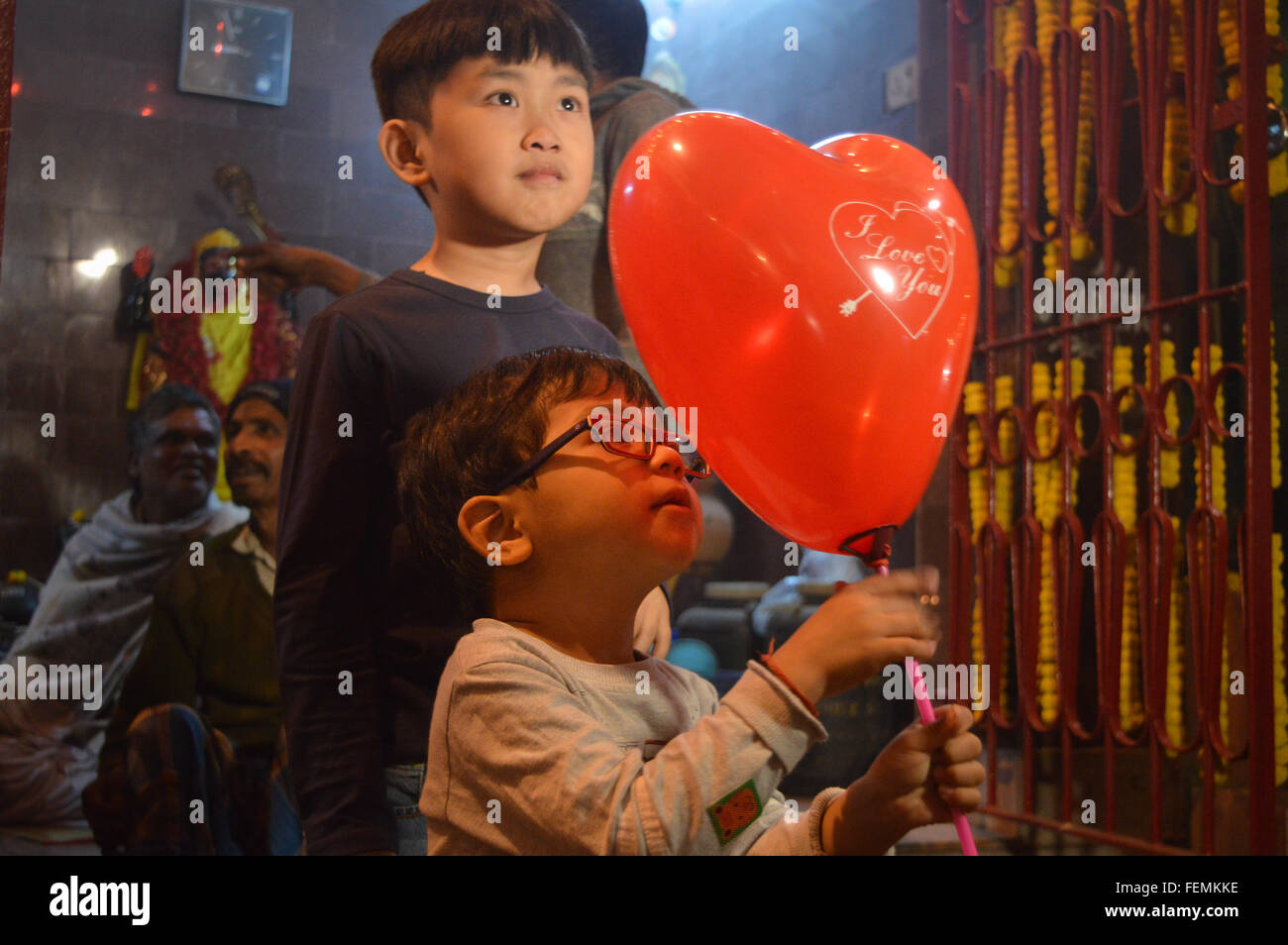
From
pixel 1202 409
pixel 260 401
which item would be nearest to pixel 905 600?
pixel 1202 409

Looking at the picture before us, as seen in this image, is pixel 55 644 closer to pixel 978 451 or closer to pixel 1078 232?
pixel 978 451

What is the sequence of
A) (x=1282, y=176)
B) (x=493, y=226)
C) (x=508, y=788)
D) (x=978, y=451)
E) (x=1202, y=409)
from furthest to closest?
(x=978, y=451) < (x=1282, y=176) < (x=1202, y=409) < (x=493, y=226) < (x=508, y=788)

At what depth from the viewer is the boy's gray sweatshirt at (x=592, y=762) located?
0.72 metres

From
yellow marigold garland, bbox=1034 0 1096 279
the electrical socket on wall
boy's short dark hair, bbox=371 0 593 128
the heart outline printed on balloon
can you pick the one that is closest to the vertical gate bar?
yellow marigold garland, bbox=1034 0 1096 279

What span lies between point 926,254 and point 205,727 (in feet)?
6.22

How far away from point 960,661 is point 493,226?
1686 mm

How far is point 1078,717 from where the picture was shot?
2.40 meters

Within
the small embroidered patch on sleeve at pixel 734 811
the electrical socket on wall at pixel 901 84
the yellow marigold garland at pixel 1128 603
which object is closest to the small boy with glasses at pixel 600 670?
the small embroidered patch on sleeve at pixel 734 811

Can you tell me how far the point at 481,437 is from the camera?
0.93 meters

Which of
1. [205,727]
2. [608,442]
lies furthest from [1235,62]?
[205,727]

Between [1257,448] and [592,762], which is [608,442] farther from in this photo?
[1257,448]

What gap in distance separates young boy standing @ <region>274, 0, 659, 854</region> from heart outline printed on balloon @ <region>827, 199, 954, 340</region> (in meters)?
0.39

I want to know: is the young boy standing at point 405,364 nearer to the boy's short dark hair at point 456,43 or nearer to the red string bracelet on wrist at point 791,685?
the boy's short dark hair at point 456,43

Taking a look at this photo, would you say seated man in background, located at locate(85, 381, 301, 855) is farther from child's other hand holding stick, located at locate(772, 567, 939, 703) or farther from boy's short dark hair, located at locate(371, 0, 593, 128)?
child's other hand holding stick, located at locate(772, 567, 939, 703)
